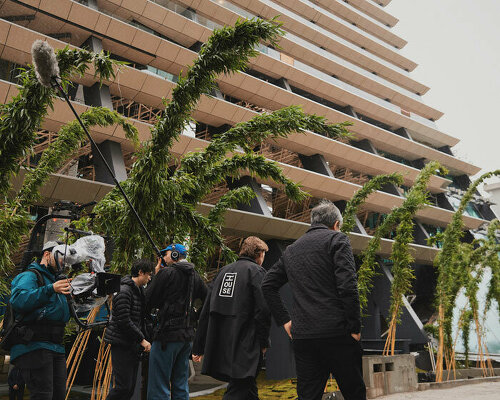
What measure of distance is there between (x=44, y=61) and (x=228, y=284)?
2167 millimetres

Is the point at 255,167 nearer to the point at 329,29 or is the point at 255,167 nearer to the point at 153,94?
the point at 153,94

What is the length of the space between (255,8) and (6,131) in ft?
67.4

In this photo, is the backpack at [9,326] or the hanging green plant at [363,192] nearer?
the backpack at [9,326]

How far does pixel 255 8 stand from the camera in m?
21.2

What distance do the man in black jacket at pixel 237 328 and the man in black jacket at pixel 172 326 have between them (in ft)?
1.44

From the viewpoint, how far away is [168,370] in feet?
11.5

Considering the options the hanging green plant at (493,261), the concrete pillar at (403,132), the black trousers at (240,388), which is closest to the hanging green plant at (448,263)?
the hanging green plant at (493,261)

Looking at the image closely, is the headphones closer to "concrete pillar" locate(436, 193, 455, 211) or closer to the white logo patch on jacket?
the white logo patch on jacket

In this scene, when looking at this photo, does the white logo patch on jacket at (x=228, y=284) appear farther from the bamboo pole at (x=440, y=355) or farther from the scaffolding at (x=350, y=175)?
the scaffolding at (x=350, y=175)

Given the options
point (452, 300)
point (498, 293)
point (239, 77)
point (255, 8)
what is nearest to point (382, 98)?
point (255, 8)

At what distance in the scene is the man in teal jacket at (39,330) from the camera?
101 inches

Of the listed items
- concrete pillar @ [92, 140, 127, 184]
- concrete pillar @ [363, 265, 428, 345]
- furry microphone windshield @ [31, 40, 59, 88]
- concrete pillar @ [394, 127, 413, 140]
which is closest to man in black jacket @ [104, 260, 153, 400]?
furry microphone windshield @ [31, 40, 59, 88]

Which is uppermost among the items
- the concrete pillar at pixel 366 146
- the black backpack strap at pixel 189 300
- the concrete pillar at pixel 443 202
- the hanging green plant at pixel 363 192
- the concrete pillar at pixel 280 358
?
the concrete pillar at pixel 366 146

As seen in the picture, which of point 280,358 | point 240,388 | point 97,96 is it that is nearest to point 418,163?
point 280,358
